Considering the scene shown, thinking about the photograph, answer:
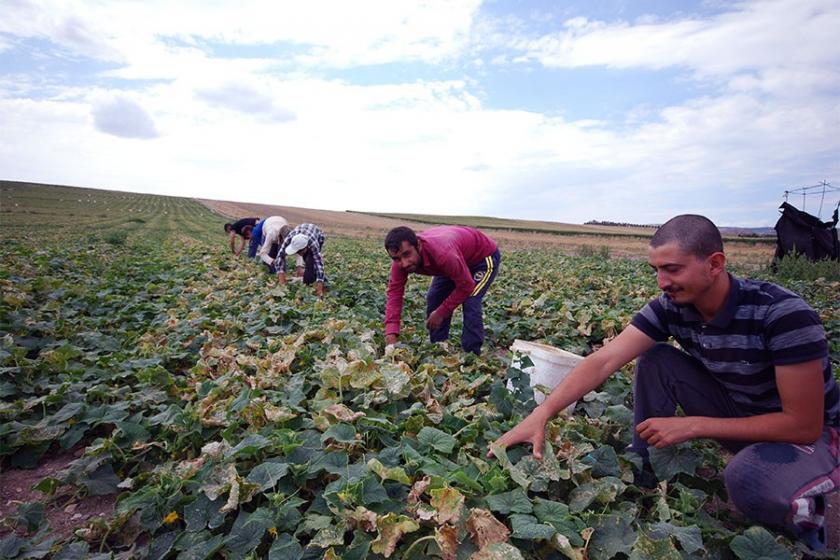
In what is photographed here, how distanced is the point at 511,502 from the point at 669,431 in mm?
876

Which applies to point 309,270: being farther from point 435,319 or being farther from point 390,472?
point 390,472

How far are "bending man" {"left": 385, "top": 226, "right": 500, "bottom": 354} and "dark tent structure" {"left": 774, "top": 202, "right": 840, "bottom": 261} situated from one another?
1027cm

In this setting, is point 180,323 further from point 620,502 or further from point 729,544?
point 729,544

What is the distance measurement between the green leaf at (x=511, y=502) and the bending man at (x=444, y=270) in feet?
7.16

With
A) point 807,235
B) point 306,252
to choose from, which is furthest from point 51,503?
point 807,235

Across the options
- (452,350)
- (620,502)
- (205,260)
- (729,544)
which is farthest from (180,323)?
(205,260)

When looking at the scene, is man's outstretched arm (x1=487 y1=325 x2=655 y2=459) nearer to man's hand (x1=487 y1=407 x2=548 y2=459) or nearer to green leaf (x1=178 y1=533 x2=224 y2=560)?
man's hand (x1=487 y1=407 x2=548 y2=459)

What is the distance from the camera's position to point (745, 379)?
235 cm

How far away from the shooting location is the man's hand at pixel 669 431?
2.34 metres

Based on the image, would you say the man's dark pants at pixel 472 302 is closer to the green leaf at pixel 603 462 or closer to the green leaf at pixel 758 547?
the green leaf at pixel 603 462

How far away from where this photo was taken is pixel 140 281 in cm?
867

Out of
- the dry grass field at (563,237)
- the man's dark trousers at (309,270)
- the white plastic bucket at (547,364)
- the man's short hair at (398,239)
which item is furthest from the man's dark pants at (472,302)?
the dry grass field at (563,237)

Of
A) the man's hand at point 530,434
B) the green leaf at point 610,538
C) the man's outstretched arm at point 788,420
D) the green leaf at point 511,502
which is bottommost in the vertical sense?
the green leaf at point 610,538

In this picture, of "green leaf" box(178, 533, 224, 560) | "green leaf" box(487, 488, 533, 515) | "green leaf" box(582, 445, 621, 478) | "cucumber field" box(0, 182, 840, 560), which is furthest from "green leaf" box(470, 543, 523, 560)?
"green leaf" box(178, 533, 224, 560)
